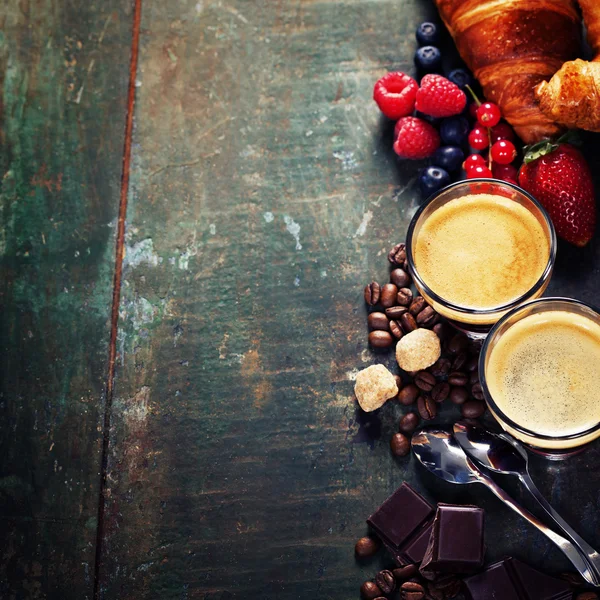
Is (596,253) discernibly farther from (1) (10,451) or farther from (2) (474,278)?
(1) (10,451)

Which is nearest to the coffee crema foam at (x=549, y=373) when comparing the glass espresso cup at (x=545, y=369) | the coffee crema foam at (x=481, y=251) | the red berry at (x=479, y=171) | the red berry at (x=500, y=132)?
the glass espresso cup at (x=545, y=369)

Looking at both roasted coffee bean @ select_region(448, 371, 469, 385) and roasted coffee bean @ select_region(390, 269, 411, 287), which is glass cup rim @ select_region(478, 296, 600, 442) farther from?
roasted coffee bean @ select_region(390, 269, 411, 287)

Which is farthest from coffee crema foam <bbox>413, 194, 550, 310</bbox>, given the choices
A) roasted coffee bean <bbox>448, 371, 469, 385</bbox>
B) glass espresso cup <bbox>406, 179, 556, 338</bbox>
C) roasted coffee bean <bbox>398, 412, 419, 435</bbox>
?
roasted coffee bean <bbox>398, 412, 419, 435</bbox>

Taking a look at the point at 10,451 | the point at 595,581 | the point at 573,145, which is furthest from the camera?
the point at 10,451

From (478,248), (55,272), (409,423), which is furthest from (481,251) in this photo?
(55,272)

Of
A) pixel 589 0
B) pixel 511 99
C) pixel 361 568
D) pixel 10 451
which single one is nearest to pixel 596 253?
pixel 511 99

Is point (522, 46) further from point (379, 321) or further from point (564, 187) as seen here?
point (379, 321)
